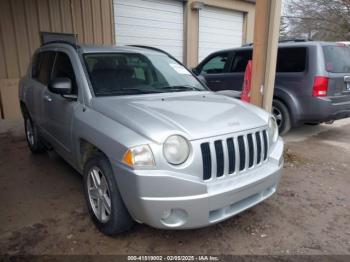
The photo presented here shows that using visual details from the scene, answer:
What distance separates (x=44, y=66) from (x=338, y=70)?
5093 mm

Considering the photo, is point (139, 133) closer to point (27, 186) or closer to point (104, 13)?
point (27, 186)

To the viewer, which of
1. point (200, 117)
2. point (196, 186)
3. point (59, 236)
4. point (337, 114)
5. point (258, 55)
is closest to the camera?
point (196, 186)

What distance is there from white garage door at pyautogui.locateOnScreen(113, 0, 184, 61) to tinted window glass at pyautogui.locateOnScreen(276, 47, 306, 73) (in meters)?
4.97

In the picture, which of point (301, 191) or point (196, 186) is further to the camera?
point (301, 191)

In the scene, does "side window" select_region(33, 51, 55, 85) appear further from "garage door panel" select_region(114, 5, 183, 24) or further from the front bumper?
"garage door panel" select_region(114, 5, 183, 24)

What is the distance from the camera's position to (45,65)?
443 cm

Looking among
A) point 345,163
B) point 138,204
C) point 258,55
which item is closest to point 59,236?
point 138,204

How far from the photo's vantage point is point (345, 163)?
4.89 m

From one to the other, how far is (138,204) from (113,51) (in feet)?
7.03

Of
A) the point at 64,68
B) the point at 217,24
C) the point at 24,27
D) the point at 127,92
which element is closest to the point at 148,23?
the point at 217,24

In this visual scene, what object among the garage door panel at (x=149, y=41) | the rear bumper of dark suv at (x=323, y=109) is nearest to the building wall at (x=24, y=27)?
the garage door panel at (x=149, y=41)

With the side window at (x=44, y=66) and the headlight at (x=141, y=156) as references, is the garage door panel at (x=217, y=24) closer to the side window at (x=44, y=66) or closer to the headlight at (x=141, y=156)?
the side window at (x=44, y=66)

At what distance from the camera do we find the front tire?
2559mm

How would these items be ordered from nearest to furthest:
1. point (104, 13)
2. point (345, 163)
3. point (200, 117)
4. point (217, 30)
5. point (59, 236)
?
point (200, 117)
point (59, 236)
point (345, 163)
point (104, 13)
point (217, 30)
